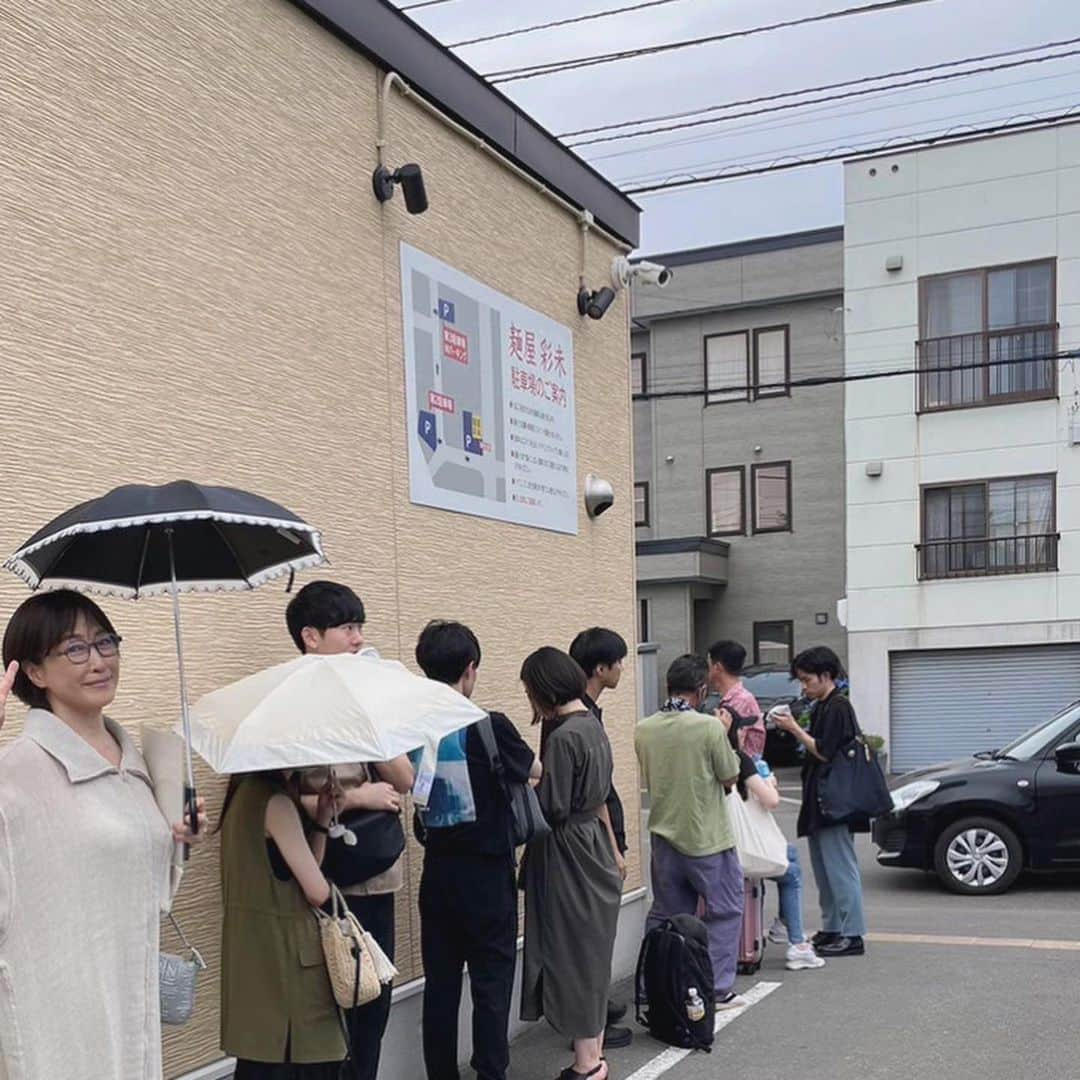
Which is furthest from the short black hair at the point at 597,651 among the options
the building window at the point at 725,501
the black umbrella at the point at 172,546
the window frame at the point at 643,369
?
the window frame at the point at 643,369

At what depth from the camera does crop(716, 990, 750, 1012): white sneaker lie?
603 centimetres

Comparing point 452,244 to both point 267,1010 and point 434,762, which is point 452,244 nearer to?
point 434,762

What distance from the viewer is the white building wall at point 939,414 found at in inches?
744

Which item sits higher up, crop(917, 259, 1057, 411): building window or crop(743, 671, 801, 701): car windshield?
crop(917, 259, 1057, 411): building window

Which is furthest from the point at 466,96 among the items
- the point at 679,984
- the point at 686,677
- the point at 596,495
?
the point at 679,984

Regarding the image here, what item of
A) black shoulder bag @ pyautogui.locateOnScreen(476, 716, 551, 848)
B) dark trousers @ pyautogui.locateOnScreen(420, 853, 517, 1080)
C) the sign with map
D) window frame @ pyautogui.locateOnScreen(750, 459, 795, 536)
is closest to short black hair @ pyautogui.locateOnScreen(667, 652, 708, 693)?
the sign with map

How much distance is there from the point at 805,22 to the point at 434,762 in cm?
838

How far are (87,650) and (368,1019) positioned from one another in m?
1.79

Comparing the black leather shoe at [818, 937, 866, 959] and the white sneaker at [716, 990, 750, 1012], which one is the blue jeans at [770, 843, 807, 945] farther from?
the white sneaker at [716, 990, 750, 1012]

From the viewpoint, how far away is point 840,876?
6996mm

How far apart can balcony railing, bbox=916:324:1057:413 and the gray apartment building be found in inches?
208

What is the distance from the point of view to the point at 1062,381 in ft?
62.4

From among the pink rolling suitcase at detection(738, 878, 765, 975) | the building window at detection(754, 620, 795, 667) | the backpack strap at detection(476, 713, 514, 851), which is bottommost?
the pink rolling suitcase at detection(738, 878, 765, 975)

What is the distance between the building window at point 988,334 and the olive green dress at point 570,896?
52.8 ft
